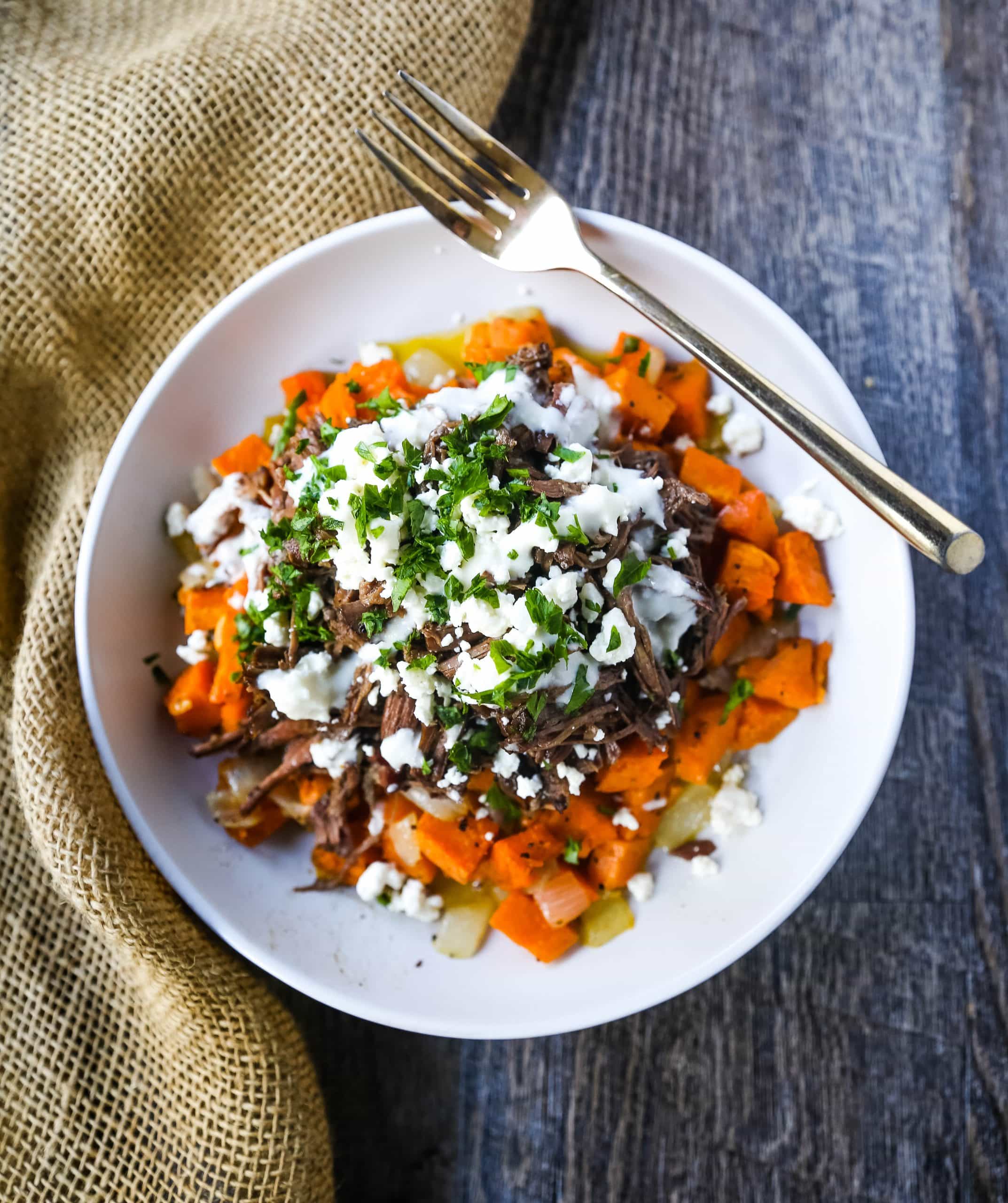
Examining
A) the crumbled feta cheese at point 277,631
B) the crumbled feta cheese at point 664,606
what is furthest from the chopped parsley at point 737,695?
the crumbled feta cheese at point 277,631

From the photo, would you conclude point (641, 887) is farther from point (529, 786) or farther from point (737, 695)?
point (737, 695)

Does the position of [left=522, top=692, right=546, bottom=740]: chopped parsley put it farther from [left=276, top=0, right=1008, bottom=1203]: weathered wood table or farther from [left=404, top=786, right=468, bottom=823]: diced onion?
[left=276, top=0, right=1008, bottom=1203]: weathered wood table

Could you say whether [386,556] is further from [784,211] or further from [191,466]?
[784,211]

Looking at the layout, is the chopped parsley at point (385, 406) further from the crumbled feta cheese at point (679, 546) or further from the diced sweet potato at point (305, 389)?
the crumbled feta cheese at point (679, 546)

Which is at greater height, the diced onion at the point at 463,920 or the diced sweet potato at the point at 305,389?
the diced sweet potato at the point at 305,389

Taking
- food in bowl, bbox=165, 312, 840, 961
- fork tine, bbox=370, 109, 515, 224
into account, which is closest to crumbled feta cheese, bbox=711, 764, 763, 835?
food in bowl, bbox=165, 312, 840, 961

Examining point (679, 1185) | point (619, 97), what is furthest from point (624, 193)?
point (679, 1185)
